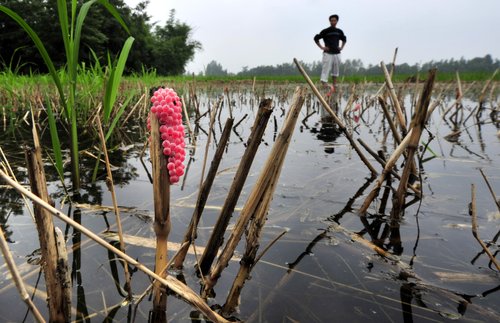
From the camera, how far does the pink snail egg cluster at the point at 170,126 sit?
0.94 metres

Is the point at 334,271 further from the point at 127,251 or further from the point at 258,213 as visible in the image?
the point at 127,251

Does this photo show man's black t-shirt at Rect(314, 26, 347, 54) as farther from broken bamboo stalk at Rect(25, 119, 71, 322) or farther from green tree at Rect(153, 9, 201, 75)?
green tree at Rect(153, 9, 201, 75)

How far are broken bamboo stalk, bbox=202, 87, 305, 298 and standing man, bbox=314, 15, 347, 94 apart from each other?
406 inches

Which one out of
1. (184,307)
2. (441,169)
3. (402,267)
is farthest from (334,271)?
(441,169)

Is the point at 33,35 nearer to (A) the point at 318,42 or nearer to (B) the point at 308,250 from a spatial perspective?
(B) the point at 308,250

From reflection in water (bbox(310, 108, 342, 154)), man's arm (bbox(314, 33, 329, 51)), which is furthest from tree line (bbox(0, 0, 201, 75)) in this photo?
reflection in water (bbox(310, 108, 342, 154))

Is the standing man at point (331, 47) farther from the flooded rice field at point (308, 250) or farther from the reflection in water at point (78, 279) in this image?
the reflection in water at point (78, 279)

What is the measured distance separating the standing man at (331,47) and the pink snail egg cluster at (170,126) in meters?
10.5

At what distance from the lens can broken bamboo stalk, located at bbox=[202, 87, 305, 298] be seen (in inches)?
43.3

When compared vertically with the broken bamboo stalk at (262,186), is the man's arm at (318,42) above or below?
above

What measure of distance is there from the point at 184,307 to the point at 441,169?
2.73 m

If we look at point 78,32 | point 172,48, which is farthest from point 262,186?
point 172,48

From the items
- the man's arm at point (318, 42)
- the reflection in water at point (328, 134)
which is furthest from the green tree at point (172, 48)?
the reflection in water at point (328, 134)

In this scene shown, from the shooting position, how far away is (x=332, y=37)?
1083cm
